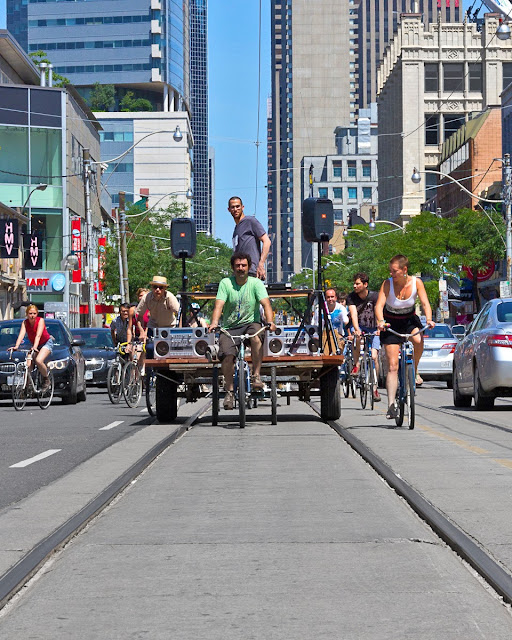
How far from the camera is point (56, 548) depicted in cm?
651

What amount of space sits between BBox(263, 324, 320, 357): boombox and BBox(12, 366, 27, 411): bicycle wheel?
261 inches

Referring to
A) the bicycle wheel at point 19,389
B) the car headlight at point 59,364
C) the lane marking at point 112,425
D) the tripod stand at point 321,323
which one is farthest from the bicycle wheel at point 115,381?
the tripod stand at point 321,323

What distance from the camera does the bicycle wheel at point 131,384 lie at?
20.6 meters

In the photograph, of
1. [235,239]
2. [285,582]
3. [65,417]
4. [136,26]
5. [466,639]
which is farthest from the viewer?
[136,26]

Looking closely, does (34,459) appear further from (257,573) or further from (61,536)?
(257,573)

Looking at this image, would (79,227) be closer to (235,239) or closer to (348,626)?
(235,239)

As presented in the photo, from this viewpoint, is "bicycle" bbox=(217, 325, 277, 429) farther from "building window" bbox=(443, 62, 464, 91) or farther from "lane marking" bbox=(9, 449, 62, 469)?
"building window" bbox=(443, 62, 464, 91)

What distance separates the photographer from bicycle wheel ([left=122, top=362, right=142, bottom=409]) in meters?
20.6

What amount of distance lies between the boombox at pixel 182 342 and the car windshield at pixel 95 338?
16986 millimetres

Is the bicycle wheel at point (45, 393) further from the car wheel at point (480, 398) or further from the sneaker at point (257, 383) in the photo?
the sneaker at point (257, 383)

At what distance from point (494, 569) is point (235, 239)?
10.4 metres

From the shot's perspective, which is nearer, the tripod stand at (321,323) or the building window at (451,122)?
the tripod stand at (321,323)

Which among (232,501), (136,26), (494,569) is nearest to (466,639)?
(494,569)

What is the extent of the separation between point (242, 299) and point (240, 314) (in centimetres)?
17
